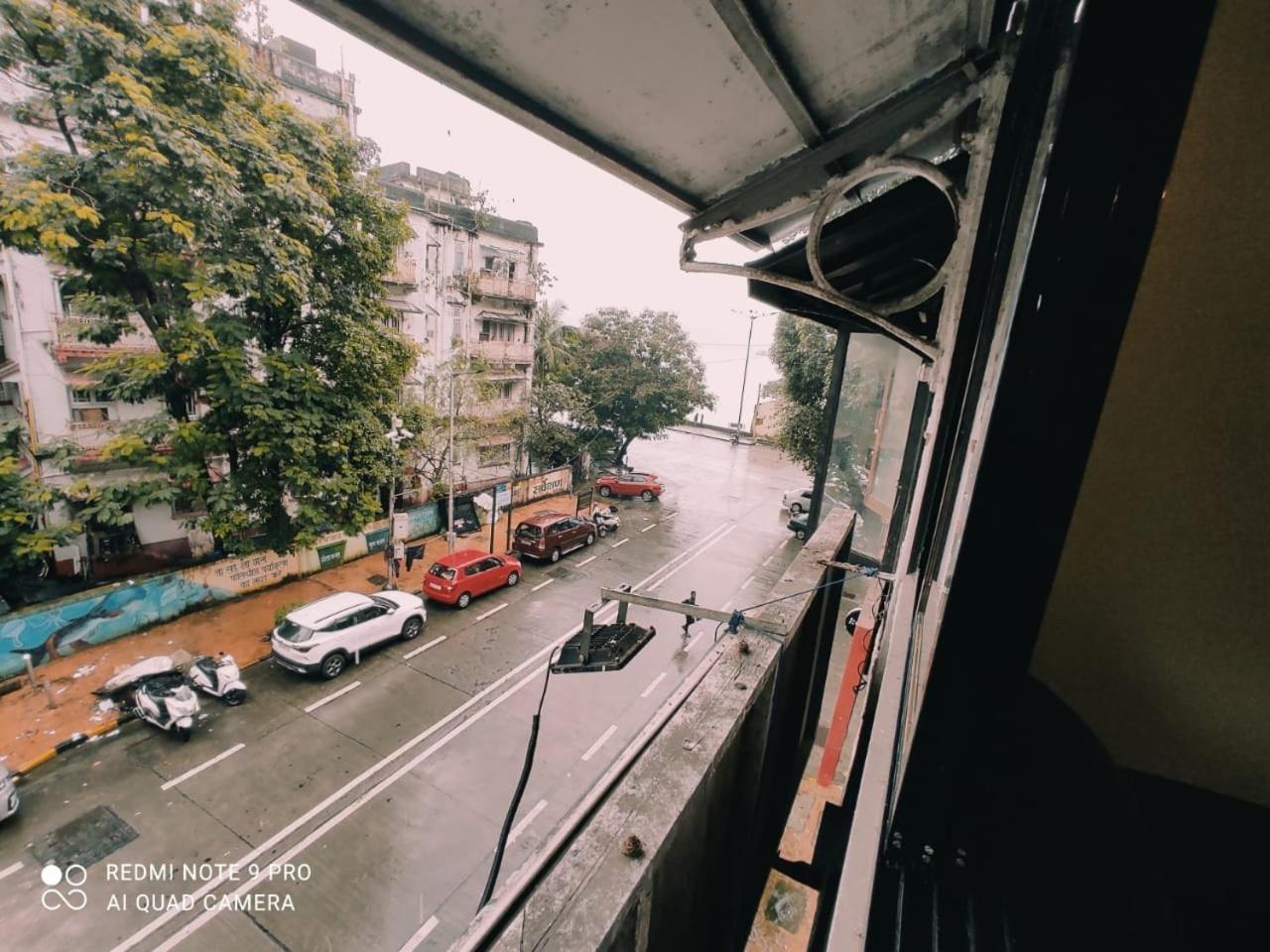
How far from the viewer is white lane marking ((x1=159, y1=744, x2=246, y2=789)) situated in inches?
275

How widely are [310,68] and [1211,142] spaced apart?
74.3 feet

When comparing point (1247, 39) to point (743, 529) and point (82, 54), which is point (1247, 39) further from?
point (743, 529)

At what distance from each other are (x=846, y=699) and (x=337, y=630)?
26.7 feet

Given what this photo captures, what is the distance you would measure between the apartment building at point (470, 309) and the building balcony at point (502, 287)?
33 mm

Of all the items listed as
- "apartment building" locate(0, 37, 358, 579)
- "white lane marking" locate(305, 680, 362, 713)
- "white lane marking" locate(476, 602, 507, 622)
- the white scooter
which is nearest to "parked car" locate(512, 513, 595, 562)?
"white lane marking" locate(476, 602, 507, 622)

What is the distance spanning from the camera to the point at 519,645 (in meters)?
10.6

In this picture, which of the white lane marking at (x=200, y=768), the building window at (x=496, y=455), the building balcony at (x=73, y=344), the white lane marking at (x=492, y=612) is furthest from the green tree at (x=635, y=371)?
the white lane marking at (x=200, y=768)

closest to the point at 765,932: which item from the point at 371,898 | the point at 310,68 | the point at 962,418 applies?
the point at 962,418

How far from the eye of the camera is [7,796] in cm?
622

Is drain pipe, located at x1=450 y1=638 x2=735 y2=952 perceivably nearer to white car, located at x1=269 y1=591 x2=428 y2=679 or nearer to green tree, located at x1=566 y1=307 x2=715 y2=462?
white car, located at x1=269 y1=591 x2=428 y2=679
